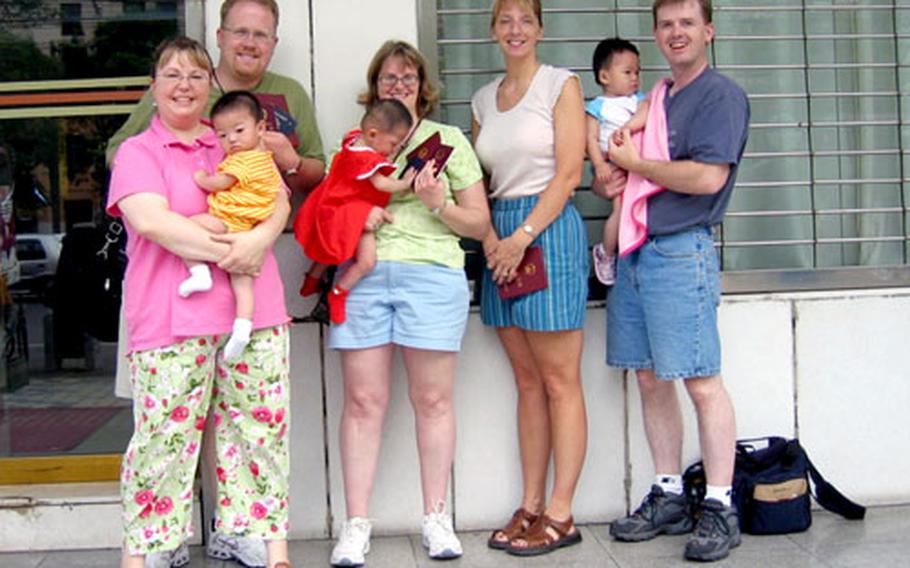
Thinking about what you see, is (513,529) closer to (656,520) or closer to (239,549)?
(656,520)

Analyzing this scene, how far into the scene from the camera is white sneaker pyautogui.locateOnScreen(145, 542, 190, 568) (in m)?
4.42

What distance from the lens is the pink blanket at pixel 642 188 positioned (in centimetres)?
448

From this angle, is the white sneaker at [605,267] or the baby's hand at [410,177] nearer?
the baby's hand at [410,177]

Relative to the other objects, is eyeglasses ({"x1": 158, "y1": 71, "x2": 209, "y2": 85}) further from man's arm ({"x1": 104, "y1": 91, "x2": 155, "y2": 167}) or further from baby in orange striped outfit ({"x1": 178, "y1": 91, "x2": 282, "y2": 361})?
man's arm ({"x1": 104, "y1": 91, "x2": 155, "y2": 167})

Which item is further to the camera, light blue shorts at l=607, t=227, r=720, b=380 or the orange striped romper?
light blue shorts at l=607, t=227, r=720, b=380

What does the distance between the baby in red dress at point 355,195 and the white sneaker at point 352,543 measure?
0.77 meters

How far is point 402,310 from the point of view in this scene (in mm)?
4414

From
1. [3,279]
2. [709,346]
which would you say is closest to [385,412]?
[709,346]

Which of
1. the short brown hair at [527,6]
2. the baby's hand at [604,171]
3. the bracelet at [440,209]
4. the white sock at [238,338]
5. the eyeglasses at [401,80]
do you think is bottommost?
the white sock at [238,338]

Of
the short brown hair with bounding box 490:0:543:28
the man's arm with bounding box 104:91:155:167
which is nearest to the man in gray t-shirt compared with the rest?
the short brown hair with bounding box 490:0:543:28

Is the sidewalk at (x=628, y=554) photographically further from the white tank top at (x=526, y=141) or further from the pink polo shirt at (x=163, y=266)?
the white tank top at (x=526, y=141)

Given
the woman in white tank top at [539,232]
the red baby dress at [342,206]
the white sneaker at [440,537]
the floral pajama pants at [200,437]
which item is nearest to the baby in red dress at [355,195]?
the red baby dress at [342,206]

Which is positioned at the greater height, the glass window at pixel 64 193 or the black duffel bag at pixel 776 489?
the glass window at pixel 64 193

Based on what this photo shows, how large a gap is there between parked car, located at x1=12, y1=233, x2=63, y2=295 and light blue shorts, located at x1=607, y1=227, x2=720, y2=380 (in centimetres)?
255
